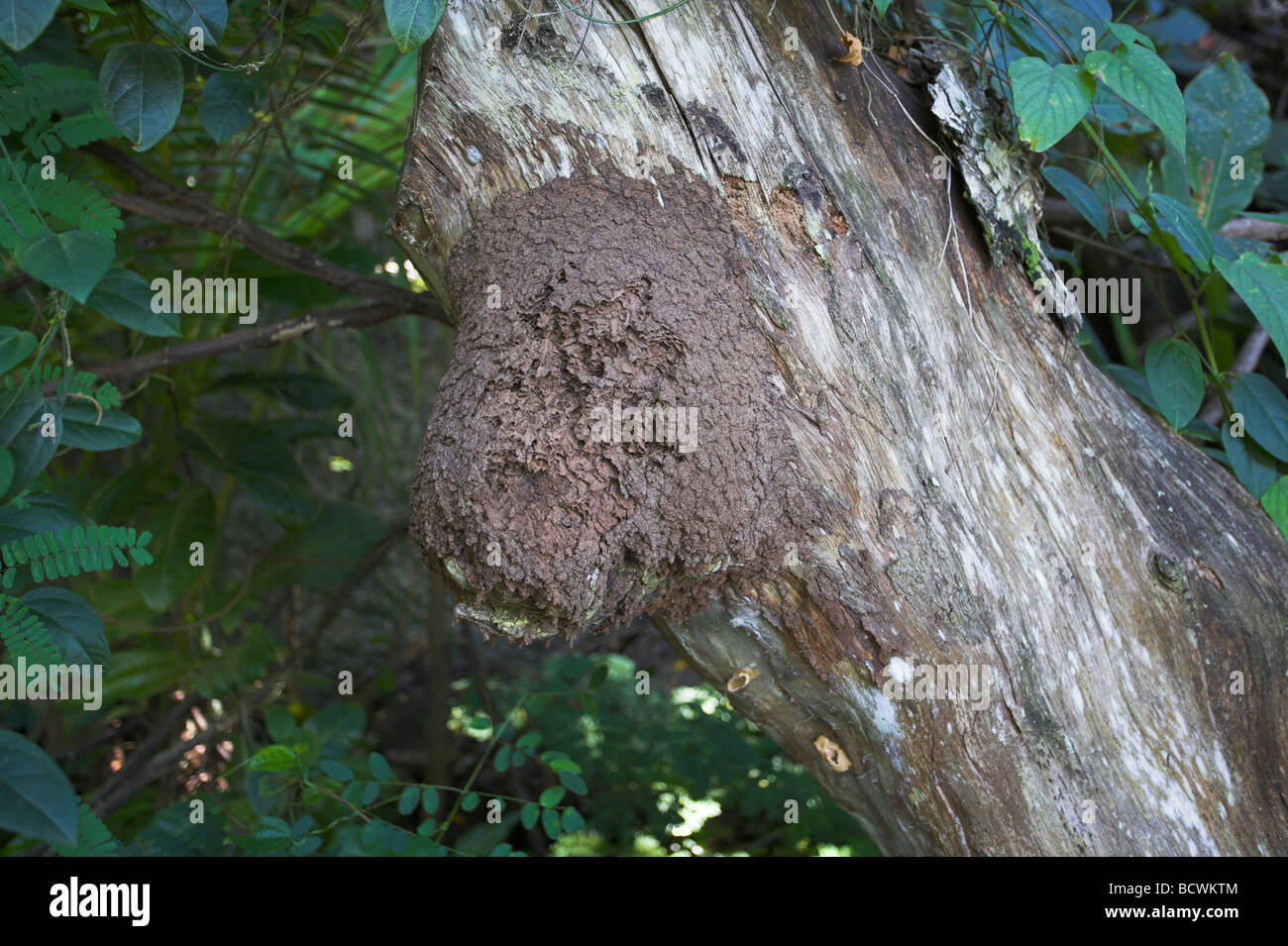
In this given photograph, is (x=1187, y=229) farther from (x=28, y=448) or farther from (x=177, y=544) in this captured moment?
(x=177, y=544)

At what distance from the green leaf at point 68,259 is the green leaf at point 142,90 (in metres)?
0.35

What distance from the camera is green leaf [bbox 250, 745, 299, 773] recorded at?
1.96 metres

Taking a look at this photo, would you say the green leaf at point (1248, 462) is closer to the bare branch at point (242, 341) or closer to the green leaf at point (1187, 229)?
the green leaf at point (1187, 229)

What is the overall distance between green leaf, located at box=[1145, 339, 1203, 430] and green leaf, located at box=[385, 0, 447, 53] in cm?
152

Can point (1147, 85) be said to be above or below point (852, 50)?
below

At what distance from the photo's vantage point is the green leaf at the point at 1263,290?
1.60 m

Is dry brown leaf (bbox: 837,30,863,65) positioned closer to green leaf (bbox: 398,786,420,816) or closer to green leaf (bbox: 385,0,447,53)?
green leaf (bbox: 385,0,447,53)

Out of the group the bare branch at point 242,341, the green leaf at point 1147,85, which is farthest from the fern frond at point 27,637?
the green leaf at point 1147,85

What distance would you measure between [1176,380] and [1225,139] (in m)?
0.77

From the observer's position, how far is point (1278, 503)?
188cm

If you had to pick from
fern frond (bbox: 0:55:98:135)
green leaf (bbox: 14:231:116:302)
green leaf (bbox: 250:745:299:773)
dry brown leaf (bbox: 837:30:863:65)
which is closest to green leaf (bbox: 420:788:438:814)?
green leaf (bbox: 250:745:299:773)

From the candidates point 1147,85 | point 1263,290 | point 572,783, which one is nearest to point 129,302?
point 572,783
